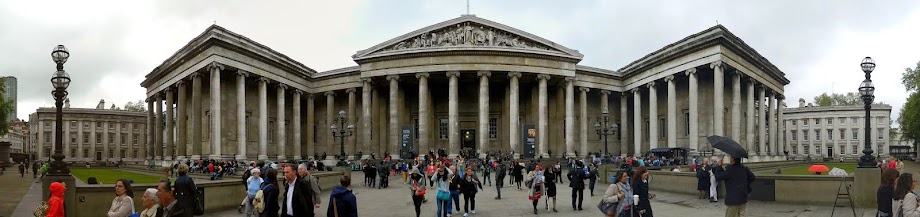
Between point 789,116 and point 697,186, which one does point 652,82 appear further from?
point 789,116

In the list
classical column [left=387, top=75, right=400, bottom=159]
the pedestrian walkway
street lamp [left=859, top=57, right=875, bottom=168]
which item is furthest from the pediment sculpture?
street lamp [left=859, top=57, right=875, bottom=168]

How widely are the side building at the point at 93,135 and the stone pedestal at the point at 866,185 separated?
91.8m

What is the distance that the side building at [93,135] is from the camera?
86.9 meters

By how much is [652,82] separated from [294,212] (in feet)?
145

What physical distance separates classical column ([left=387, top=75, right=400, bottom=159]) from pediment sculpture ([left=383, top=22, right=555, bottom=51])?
2793mm

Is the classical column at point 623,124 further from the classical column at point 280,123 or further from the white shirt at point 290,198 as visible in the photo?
the white shirt at point 290,198

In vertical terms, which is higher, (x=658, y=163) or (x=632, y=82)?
(x=632, y=82)

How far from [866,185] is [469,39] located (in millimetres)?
34070

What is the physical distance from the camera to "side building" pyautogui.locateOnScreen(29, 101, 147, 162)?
8694 centimetres

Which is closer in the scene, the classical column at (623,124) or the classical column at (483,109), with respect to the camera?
the classical column at (483,109)

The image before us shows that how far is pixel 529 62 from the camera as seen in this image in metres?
47.2

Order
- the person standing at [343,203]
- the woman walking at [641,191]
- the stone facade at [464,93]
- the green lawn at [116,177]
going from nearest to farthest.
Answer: the person standing at [343,203] → the woman walking at [641,191] → the green lawn at [116,177] → the stone facade at [464,93]

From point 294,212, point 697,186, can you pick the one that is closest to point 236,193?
point 294,212

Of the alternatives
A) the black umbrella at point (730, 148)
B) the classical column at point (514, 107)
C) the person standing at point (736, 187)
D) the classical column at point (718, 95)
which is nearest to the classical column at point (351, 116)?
the classical column at point (514, 107)
